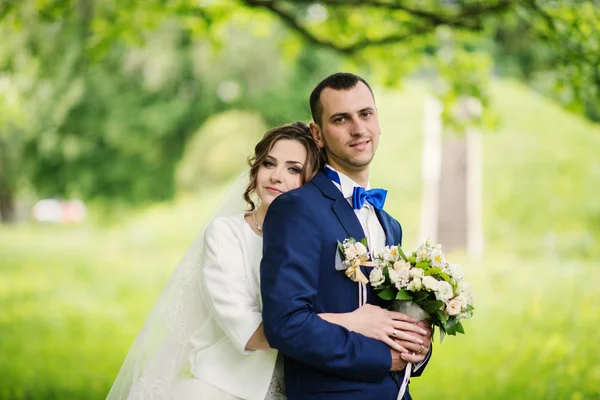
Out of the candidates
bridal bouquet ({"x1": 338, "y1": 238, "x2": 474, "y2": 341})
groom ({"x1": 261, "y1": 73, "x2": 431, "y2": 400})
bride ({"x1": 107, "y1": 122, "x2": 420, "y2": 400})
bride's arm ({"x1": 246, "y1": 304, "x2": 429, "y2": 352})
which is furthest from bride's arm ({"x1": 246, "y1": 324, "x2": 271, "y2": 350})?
bridal bouquet ({"x1": 338, "y1": 238, "x2": 474, "y2": 341})

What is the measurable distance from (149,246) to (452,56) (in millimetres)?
14770

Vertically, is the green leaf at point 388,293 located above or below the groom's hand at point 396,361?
above

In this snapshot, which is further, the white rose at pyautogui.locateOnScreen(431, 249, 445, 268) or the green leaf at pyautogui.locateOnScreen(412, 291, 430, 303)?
the white rose at pyautogui.locateOnScreen(431, 249, 445, 268)

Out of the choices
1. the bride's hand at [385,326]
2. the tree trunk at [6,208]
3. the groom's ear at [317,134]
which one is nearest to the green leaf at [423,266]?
the bride's hand at [385,326]

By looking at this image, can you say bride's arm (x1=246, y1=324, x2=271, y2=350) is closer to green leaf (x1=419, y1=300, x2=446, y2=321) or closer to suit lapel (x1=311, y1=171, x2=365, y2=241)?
suit lapel (x1=311, y1=171, x2=365, y2=241)

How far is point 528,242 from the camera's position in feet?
57.8

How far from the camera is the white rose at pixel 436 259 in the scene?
3008mm

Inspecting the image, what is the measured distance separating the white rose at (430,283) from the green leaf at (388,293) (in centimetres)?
15

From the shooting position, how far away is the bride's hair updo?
3.50 m

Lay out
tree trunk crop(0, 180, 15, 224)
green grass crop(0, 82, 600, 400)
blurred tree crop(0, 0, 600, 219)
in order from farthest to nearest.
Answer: tree trunk crop(0, 180, 15, 224)
green grass crop(0, 82, 600, 400)
blurred tree crop(0, 0, 600, 219)

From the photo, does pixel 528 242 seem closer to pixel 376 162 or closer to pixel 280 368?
pixel 376 162

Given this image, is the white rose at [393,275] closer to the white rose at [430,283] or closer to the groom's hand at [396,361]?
the white rose at [430,283]

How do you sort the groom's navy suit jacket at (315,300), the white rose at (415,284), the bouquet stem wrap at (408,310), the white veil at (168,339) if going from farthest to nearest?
the white veil at (168,339)
the bouquet stem wrap at (408,310)
the white rose at (415,284)
the groom's navy suit jacket at (315,300)

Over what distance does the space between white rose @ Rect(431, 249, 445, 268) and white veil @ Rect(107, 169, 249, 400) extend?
1.30 m
